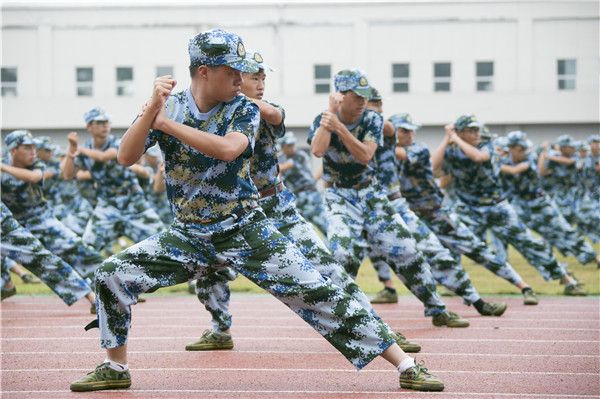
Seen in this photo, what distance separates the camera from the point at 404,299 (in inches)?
520

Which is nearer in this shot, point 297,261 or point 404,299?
point 297,261

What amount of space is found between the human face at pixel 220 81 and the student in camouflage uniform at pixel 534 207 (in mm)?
10214

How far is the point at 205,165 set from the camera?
6.43 m

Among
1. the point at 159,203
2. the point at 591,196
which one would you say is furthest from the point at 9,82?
the point at 591,196

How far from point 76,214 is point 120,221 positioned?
7.35 meters

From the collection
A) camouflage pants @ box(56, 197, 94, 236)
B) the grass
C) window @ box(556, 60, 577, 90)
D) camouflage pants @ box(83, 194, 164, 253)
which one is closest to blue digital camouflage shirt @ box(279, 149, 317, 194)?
camouflage pants @ box(56, 197, 94, 236)

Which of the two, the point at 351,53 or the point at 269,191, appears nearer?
the point at 269,191

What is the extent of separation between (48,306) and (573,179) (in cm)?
1256

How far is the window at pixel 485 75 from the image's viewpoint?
45.2 meters

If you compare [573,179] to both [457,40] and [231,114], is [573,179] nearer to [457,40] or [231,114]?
[231,114]

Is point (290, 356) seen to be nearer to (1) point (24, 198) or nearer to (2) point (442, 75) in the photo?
(1) point (24, 198)

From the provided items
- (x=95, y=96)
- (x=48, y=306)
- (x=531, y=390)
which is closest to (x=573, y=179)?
(x=48, y=306)

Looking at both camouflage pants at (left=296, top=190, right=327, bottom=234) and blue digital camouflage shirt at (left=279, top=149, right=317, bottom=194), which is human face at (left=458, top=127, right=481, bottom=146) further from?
blue digital camouflage shirt at (left=279, top=149, right=317, bottom=194)

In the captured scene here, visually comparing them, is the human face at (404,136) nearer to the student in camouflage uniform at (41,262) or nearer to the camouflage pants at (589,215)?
the student in camouflage uniform at (41,262)
